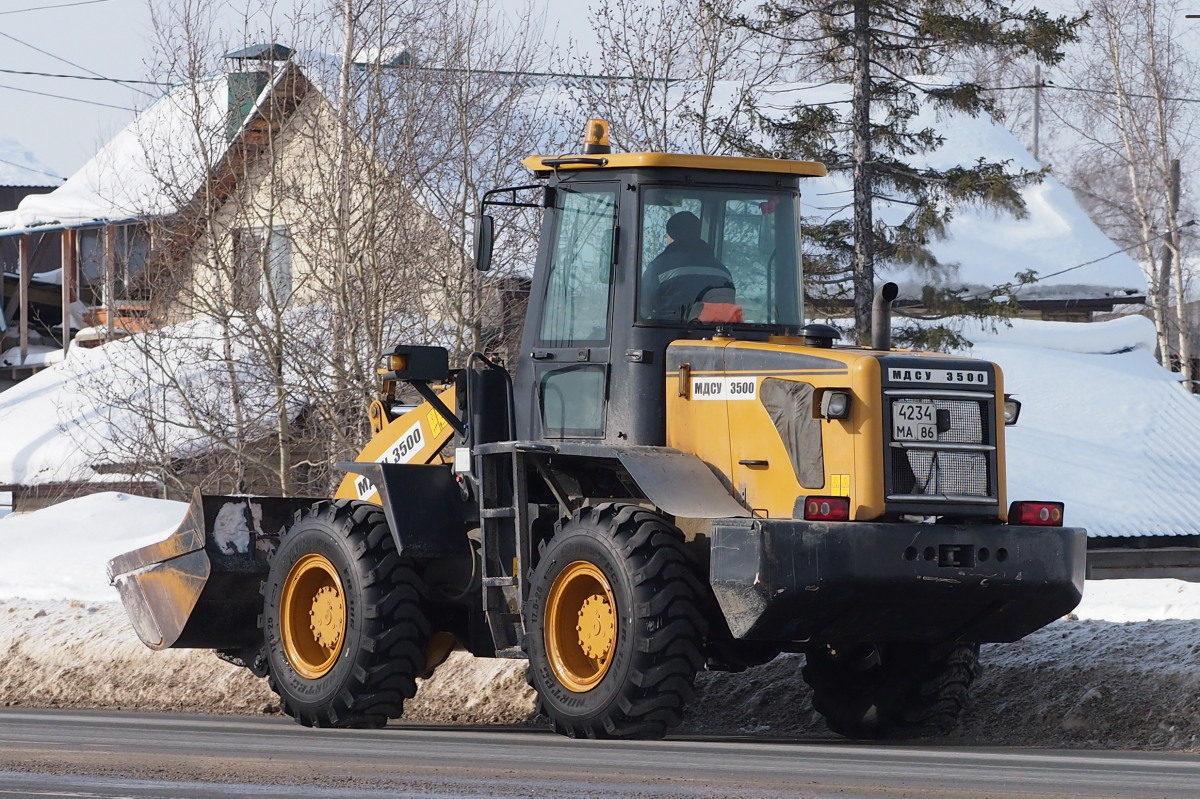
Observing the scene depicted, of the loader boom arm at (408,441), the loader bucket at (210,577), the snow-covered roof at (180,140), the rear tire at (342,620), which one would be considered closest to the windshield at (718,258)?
the loader boom arm at (408,441)

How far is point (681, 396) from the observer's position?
9.52 meters

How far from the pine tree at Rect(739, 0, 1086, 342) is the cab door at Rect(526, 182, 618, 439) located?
1184 centimetres

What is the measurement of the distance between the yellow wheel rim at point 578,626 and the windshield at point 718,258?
1438 mm

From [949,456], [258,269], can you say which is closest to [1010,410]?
[949,456]

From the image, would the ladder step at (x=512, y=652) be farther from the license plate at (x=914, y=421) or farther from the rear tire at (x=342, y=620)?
the license plate at (x=914, y=421)

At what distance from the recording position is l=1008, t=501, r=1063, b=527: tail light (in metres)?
9.33

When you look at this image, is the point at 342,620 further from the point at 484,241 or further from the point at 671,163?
the point at 671,163

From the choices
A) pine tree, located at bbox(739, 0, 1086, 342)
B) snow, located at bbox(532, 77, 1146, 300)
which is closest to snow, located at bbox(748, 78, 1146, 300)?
snow, located at bbox(532, 77, 1146, 300)

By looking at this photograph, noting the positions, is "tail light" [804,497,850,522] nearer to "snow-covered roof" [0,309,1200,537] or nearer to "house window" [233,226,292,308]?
"house window" [233,226,292,308]

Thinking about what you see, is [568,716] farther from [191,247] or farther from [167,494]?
[167,494]

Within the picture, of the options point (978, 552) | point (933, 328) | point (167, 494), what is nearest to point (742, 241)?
point (978, 552)

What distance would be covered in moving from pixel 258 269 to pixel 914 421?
14.6 meters

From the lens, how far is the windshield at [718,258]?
9703mm

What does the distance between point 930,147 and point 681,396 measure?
538 inches
